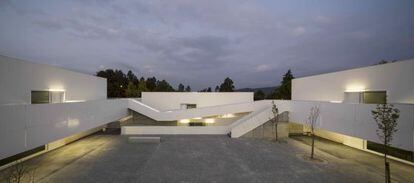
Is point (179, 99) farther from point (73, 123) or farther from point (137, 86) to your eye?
point (137, 86)

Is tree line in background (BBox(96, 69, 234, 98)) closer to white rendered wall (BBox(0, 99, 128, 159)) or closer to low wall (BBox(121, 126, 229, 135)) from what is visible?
low wall (BBox(121, 126, 229, 135))

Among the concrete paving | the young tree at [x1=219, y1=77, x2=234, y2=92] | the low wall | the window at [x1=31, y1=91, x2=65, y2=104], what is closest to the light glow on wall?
the concrete paving

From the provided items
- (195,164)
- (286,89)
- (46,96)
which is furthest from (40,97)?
(286,89)

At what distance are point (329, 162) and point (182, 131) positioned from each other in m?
13.1

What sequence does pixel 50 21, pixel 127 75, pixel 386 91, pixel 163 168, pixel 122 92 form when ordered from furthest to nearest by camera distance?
pixel 127 75 < pixel 122 92 < pixel 50 21 < pixel 386 91 < pixel 163 168

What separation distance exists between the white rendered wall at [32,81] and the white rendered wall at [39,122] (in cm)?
314

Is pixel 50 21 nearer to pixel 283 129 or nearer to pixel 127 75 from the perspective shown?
pixel 283 129

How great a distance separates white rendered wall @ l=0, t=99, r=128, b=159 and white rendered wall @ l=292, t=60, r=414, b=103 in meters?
19.6

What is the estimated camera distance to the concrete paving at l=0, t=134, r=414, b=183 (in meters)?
9.11

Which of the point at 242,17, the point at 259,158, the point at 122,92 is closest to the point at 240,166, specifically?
the point at 259,158

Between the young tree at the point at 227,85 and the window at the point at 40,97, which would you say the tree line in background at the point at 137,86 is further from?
the window at the point at 40,97

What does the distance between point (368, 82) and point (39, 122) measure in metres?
20.3

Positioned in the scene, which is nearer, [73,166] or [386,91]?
[73,166]

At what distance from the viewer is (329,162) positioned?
38.0 ft
